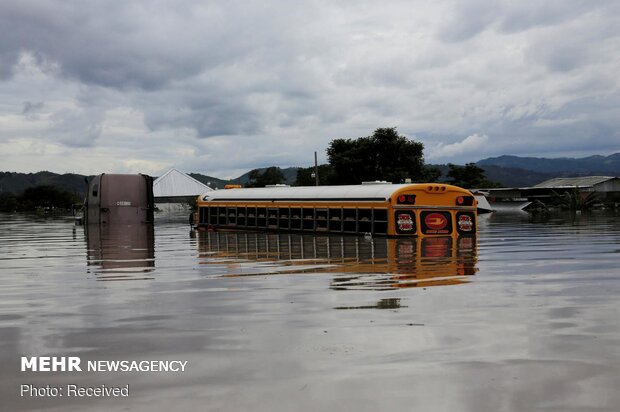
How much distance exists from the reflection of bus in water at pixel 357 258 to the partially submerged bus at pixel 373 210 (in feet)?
1.86

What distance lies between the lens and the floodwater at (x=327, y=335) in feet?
20.3

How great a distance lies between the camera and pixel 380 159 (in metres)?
91.4

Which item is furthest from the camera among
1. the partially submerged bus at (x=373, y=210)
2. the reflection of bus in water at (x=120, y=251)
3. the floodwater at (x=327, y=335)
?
the partially submerged bus at (x=373, y=210)

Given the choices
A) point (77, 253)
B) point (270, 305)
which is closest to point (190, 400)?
point (270, 305)

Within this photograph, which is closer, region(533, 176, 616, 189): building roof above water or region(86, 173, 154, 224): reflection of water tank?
region(86, 173, 154, 224): reflection of water tank

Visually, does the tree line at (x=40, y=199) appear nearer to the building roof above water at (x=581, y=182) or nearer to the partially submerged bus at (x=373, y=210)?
the building roof above water at (x=581, y=182)

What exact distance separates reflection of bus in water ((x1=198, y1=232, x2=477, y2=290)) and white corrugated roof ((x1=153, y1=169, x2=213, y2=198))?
375ft

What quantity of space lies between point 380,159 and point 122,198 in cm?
5296

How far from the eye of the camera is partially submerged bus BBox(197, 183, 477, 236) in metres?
27.2

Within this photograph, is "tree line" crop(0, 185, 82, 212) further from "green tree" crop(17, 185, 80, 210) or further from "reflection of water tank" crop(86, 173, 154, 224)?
"reflection of water tank" crop(86, 173, 154, 224)

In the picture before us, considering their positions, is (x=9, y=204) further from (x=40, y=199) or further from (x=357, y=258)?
(x=357, y=258)

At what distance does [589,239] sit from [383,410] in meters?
24.0

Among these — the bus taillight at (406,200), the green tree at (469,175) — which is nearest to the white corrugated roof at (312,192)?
the bus taillight at (406,200)

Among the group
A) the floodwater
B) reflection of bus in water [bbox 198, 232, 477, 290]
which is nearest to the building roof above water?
reflection of bus in water [bbox 198, 232, 477, 290]
